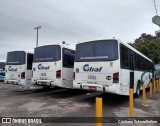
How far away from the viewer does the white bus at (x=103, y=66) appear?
9.88m

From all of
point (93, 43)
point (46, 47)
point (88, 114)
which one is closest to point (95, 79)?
point (93, 43)

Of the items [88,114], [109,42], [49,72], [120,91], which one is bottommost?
[88,114]

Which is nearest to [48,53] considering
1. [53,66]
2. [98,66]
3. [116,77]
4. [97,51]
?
[53,66]

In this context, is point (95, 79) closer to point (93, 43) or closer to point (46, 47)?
point (93, 43)

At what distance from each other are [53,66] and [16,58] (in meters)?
3.49

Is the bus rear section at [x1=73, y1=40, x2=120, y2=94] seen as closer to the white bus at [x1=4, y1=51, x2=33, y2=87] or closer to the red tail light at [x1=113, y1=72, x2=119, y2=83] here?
the red tail light at [x1=113, y1=72, x2=119, y2=83]

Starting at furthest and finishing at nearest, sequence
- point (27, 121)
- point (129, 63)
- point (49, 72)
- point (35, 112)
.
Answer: point (49, 72) → point (129, 63) → point (35, 112) → point (27, 121)

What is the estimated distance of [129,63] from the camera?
11.7 m

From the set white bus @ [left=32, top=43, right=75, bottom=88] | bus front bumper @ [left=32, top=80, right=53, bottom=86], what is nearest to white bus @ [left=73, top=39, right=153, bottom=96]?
white bus @ [left=32, top=43, right=75, bottom=88]

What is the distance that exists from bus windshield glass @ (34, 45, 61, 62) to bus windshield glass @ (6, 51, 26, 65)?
4.35 ft

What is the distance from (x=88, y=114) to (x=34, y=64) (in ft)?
20.4

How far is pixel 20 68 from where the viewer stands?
14133 mm

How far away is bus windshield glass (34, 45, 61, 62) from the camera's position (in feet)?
41.3

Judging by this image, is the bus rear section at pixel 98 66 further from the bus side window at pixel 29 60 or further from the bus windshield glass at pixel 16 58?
the bus windshield glass at pixel 16 58
